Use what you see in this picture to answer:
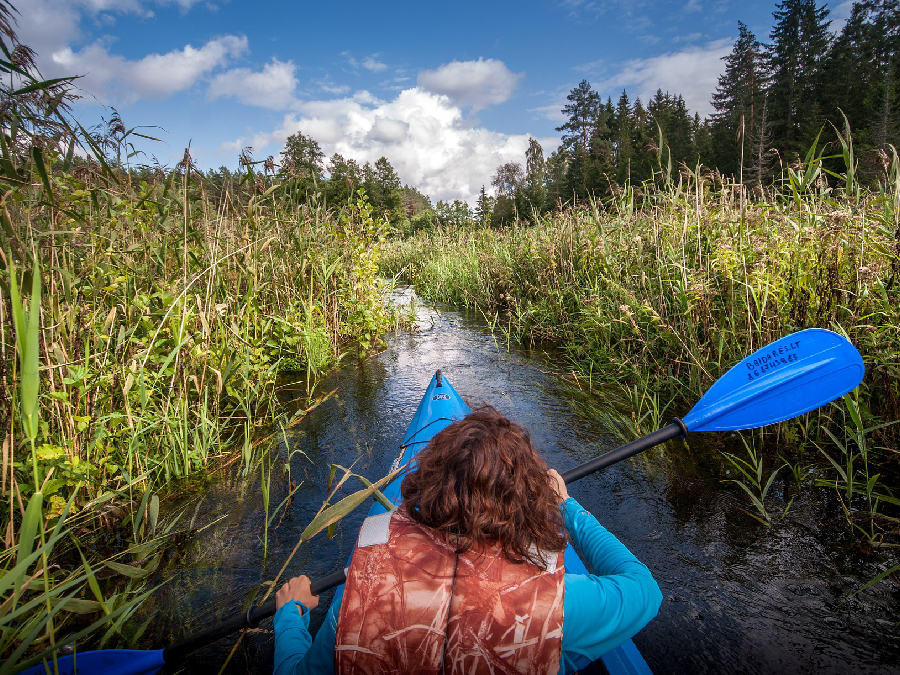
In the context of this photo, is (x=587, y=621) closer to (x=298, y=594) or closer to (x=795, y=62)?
(x=298, y=594)

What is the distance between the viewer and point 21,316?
1.08 meters

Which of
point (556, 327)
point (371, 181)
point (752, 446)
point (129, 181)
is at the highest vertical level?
point (371, 181)

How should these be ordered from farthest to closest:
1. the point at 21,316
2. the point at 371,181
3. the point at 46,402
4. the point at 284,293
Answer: the point at 371,181, the point at 284,293, the point at 46,402, the point at 21,316

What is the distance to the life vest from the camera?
→ 965 mm

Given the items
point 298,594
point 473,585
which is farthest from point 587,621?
point 298,594

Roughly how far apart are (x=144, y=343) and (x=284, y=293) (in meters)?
1.78

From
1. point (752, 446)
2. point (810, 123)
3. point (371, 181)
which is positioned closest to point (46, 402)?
point (752, 446)

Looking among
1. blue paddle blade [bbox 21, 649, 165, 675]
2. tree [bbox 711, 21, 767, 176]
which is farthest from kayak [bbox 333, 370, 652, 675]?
tree [bbox 711, 21, 767, 176]

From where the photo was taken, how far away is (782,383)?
84.9 inches

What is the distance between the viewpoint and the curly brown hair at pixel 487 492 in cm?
106

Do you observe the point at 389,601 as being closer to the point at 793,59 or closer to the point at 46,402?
the point at 46,402

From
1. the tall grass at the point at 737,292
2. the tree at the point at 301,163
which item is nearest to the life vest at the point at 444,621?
the tall grass at the point at 737,292

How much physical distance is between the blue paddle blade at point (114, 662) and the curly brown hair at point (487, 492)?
1072 mm

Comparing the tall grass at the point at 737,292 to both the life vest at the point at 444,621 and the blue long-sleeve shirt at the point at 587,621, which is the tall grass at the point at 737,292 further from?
the life vest at the point at 444,621
